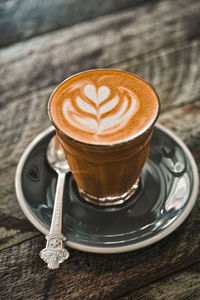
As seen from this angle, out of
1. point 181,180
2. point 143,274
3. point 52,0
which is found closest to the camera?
point 143,274

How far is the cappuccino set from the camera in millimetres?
750

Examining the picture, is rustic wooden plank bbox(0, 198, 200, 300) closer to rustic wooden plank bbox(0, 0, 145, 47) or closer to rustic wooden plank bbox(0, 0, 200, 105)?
rustic wooden plank bbox(0, 0, 200, 105)

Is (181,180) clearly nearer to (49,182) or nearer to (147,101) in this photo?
(147,101)

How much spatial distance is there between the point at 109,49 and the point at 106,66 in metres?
0.10

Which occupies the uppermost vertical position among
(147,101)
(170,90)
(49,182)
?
(147,101)

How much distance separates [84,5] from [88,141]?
1025 millimetres

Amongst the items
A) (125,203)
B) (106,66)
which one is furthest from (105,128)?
(106,66)

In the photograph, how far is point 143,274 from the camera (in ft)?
2.41

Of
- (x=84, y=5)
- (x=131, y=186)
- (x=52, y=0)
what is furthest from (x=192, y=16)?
(x=131, y=186)

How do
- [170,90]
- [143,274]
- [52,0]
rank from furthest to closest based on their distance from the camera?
[52,0], [170,90], [143,274]

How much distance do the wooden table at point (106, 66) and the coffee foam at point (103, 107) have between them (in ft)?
0.84

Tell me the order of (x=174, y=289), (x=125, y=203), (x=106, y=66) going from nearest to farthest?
(x=174, y=289)
(x=125, y=203)
(x=106, y=66)

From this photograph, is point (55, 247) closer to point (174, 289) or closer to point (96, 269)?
point (96, 269)

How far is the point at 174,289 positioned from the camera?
0.72m
